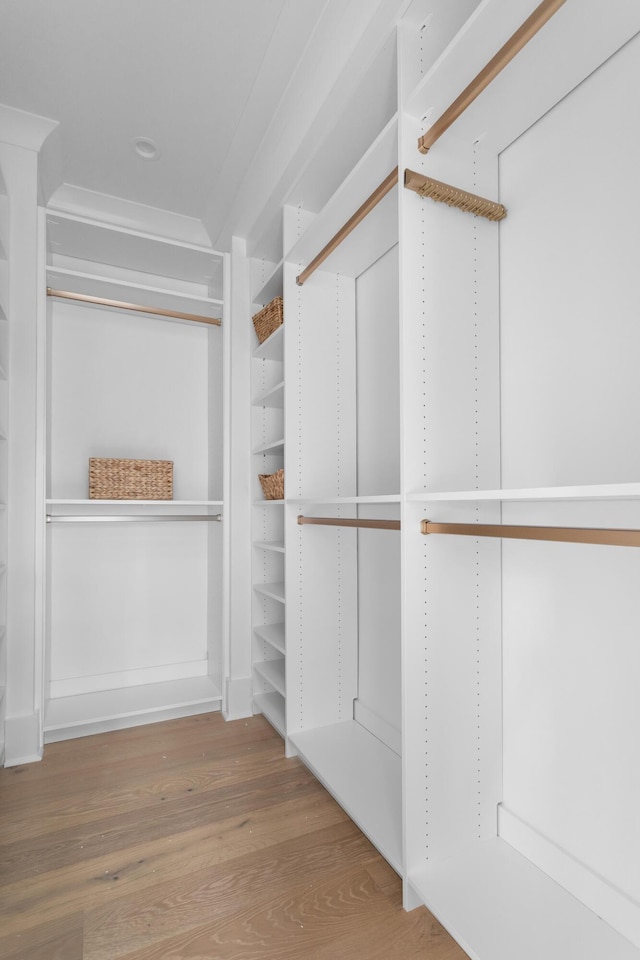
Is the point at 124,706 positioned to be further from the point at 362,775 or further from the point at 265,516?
the point at 362,775

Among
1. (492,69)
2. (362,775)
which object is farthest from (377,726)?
(492,69)

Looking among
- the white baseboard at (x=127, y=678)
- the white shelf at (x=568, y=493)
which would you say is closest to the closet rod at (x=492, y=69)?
the white shelf at (x=568, y=493)

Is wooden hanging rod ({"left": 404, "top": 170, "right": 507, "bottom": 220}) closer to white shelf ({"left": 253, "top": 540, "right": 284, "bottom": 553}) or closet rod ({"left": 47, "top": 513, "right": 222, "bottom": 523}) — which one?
white shelf ({"left": 253, "top": 540, "right": 284, "bottom": 553})

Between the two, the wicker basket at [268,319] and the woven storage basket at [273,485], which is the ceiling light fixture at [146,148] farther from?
the woven storage basket at [273,485]

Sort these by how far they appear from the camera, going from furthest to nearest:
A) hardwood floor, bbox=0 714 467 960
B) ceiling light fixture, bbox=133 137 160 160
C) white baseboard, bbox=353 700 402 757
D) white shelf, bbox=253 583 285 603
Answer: white shelf, bbox=253 583 285 603 < ceiling light fixture, bbox=133 137 160 160 < white baseboard, bbox=353 700 402 757 < hardwood floor, bbox=0 714 467 960

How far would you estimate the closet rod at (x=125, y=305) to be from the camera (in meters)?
2.32

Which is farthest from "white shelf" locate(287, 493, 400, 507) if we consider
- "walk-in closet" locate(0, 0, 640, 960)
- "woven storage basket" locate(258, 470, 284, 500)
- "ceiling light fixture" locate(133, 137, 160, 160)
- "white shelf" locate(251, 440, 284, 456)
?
"ceiling light fixture" locate(133, 137, 160, 160)

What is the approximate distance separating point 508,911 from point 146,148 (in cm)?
289

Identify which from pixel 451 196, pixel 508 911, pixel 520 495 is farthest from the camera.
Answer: pixel 451 196

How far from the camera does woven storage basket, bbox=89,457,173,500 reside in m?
2.42

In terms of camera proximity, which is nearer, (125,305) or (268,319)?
(268,319)

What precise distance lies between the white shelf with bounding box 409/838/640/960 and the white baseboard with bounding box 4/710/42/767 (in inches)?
63.3

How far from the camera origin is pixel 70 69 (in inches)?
71.9

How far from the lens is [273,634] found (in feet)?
7.96
